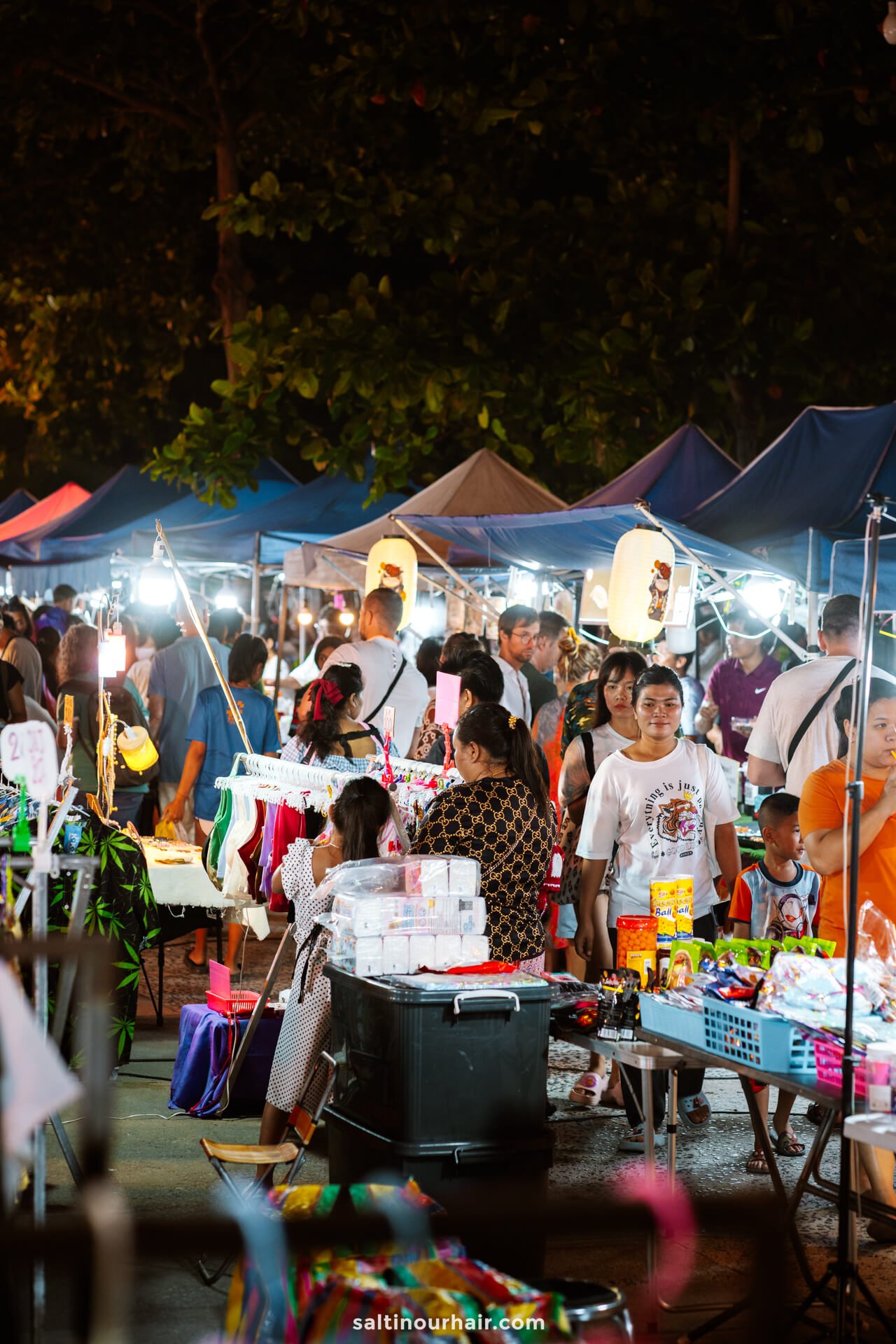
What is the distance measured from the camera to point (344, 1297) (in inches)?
87.8

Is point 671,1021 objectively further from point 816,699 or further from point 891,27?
point 891,27

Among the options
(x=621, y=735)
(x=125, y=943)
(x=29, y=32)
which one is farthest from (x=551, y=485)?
(x=125, y=943)

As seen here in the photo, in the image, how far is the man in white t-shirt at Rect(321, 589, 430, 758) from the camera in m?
8.30

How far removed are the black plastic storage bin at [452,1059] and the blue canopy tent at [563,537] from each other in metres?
5.33

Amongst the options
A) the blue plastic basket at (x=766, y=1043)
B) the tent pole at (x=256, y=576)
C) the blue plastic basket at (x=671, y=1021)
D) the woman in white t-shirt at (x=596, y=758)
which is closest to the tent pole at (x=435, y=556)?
the tent pole at (x=256, y=576)

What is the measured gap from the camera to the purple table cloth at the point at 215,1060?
5.88 m

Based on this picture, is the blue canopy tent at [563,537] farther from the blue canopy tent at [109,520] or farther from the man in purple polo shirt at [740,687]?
the blue canopy tent at [109,520]

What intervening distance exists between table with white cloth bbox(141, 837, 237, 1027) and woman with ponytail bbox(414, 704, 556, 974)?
7.09 feet

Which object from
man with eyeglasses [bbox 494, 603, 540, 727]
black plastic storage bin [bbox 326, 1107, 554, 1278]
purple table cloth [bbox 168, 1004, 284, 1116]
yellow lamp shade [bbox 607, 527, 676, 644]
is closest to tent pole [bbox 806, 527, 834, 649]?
yellow lamp shade [bbox 607, 527, 676, 644]

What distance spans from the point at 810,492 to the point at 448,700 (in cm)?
336

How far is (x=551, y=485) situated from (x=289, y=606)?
498cm

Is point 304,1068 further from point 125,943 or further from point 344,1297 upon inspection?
point 344,1297

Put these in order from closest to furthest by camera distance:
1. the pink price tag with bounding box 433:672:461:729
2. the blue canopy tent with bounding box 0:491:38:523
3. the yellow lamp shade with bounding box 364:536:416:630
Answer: the pink price tag with bounding box 433:672:461:729
the yellow lamp shade with bounding box 364:536:416:630
the blue canopy tent with bounding box 0:491:38:523

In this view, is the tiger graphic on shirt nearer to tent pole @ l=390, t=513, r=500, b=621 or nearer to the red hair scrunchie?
the red hair scrunchie
